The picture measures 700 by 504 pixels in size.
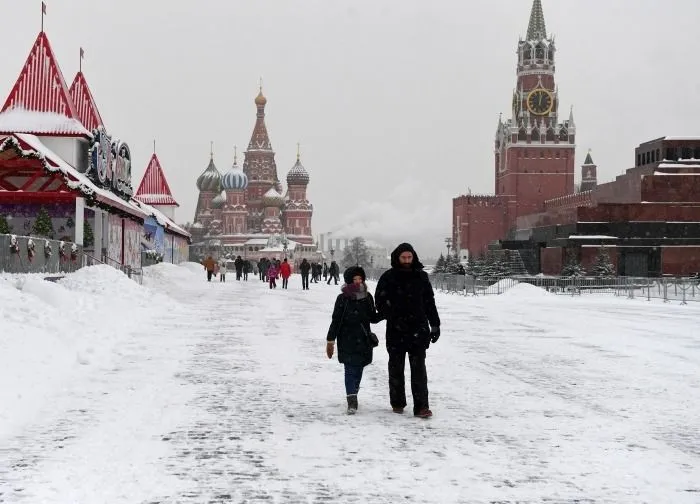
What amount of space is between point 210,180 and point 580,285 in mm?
112380

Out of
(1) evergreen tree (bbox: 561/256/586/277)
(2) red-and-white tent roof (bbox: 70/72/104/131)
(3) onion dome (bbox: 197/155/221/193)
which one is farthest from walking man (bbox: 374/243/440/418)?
(3) onion dome (bbox: 197/155/221/193)

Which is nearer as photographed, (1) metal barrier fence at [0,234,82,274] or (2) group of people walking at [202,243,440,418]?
(2) group of people walking at [202,243,440,418]

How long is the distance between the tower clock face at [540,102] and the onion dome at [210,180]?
53.3 meters

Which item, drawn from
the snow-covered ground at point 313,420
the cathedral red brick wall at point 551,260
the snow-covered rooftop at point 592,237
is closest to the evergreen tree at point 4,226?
the snow-covered ground at point 313,420

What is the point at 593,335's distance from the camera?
17344 millimetres

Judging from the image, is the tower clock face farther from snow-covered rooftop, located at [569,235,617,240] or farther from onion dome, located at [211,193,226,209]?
snow-covered rooftop, located at [569,235,617,240]

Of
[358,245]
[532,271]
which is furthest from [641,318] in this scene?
[358,245]

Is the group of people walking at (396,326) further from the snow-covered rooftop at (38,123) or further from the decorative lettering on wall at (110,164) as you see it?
the snow-covered rooftop at (38,123)

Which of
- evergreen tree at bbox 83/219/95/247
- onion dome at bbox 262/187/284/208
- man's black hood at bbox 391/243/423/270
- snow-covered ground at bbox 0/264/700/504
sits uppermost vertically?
onion dome at bbox 262/187/284/208

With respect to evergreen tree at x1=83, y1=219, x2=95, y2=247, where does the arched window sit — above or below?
above

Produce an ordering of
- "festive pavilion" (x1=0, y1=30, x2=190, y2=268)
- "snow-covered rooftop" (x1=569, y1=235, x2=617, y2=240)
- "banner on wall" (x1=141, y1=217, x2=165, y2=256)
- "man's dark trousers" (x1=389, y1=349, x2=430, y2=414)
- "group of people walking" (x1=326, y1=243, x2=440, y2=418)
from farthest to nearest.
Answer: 1. "snow-covered rooftop" (x1=569, y1=235, x2=617, y2=240)
2. "banner on wall" (x1=141, y1=217, x2=165, y2=256)
3. "festive pavilion" (x1=0, y1=30, x2=190, y2=268)
4. "group of people walking" (x1=326, y1=243, x2=440, y2=418)
5. "man's dark trousers" (x1=389, y1=349, x2=430, y2=414)

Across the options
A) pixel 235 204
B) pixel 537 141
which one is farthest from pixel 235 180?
pixel 537 141

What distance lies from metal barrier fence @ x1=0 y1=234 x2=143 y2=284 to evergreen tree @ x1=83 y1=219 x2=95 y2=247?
333cm

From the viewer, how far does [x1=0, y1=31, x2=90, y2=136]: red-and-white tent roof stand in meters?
33.7
